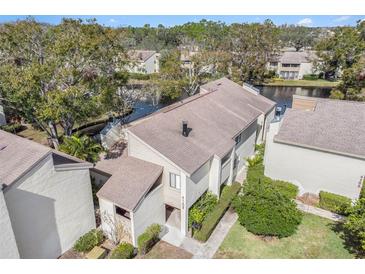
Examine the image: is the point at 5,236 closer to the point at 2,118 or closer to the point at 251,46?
the point at 2,118

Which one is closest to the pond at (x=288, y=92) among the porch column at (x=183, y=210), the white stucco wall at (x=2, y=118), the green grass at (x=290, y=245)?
the green grass at (x=290, y=245)

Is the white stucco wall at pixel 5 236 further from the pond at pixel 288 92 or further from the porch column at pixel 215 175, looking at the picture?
the pond at pixel 288 92

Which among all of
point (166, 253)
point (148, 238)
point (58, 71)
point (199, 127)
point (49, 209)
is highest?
point (58, 71)

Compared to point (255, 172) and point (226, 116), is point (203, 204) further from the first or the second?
point (226, 116)

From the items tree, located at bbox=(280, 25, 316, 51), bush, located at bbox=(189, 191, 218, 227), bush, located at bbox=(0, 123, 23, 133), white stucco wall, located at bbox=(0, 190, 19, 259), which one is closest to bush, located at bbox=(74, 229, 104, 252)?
white stucco wall, located at bbox=(0, 190, 19, 259)

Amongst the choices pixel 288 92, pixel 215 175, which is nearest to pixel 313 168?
pixel 215 175

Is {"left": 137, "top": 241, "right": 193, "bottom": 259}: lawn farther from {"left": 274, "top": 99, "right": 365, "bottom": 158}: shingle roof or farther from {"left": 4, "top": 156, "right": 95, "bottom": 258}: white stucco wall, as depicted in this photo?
{"left": 274, "top": 99, "right": 365, "bottom": 158}: shingle roof
